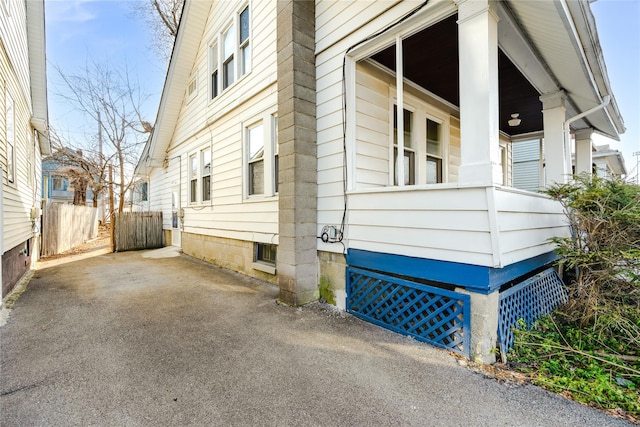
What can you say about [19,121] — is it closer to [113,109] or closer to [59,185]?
[113,109]

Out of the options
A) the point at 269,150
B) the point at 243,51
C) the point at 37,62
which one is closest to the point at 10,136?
the point at 37,62

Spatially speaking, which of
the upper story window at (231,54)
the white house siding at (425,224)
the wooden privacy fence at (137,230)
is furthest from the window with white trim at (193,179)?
the white house siding at (425,224)

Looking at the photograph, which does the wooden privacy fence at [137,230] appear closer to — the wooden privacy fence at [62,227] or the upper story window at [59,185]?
the wooden privacy fence at [62,227]

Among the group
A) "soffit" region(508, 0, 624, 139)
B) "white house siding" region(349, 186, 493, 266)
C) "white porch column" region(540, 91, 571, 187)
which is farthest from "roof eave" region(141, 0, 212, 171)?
"white porch column" region(540, 91, 571, 187)

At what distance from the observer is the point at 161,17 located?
518 inches

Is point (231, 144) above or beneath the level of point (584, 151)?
above

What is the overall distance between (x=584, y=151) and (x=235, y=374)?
25.3 ft

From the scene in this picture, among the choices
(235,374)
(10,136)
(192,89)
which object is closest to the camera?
(235,374)

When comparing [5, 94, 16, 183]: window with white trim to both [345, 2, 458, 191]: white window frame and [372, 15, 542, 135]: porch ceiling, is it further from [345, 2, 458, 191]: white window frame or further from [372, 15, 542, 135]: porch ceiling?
[372, 15, 542, 135]: porch ceiling

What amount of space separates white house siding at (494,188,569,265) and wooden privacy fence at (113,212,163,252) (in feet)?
36.4

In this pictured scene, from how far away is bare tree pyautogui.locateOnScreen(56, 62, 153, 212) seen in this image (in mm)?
13961

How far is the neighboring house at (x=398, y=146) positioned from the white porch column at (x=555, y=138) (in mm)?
23

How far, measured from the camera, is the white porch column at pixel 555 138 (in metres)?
4.64

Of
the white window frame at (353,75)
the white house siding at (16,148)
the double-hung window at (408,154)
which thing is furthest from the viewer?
the double-hung window at (408,154)
